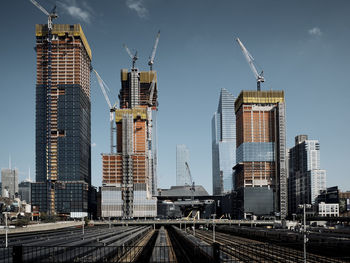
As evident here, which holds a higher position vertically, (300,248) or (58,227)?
(300,248)

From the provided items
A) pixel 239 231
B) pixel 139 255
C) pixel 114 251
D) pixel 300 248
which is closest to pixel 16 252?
pixel 114 251

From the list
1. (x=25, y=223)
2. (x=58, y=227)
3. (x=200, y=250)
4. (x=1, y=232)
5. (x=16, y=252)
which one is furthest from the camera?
(x=58, y=227)

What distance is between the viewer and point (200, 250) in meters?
58.5

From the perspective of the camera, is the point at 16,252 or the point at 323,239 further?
the point at 323,239

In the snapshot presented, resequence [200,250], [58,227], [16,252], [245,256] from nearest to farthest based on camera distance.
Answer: [16,252] < [200,250] < [245,256] < [58,227]

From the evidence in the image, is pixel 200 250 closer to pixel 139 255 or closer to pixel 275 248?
pixel 139 255

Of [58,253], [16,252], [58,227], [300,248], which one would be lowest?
[58,227]

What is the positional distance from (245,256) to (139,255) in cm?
1774

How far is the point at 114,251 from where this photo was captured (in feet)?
199

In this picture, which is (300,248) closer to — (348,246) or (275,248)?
(275,248)

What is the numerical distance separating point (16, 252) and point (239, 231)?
11993 cm

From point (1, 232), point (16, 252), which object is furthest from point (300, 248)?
Answer: point (1, 232)

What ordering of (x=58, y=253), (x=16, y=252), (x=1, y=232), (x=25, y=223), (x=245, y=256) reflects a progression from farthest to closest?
(x=25, y=223), (x=1, y=232), (x=245, y=256), (x=58, y=253), (x=16, y=252)

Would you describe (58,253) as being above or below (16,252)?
below
